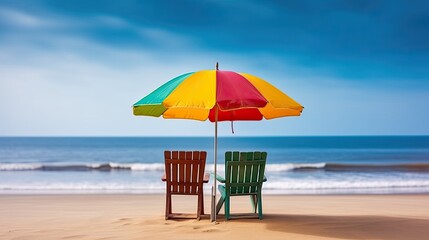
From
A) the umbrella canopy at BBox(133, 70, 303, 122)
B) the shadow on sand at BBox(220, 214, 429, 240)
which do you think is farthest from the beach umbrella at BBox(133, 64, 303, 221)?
the shadow on sand at BBox(220, 214, 429, 240)

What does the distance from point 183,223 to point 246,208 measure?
2.85 meters

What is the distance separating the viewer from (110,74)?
111 feet

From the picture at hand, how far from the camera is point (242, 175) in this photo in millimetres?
7883

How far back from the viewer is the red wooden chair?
7.82 metres

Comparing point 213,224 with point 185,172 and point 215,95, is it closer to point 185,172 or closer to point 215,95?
point 185,172

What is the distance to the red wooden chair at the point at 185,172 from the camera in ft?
25.7

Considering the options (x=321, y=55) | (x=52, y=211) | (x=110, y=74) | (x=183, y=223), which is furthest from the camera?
(x=110, y=74)

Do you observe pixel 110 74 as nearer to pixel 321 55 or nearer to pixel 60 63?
pixel 60 63

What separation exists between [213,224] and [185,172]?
908mm

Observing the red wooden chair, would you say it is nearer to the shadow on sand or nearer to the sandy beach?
the sandy beach

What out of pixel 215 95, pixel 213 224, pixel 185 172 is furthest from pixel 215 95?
pixel 213 224

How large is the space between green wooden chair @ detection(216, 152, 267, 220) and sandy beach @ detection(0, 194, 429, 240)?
0.44 meters

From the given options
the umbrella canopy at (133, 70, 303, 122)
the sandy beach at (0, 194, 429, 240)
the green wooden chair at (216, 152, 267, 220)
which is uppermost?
the umbrella canopy at (133, 70, 303, 122)

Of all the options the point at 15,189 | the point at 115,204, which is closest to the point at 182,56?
the point at 15,189
